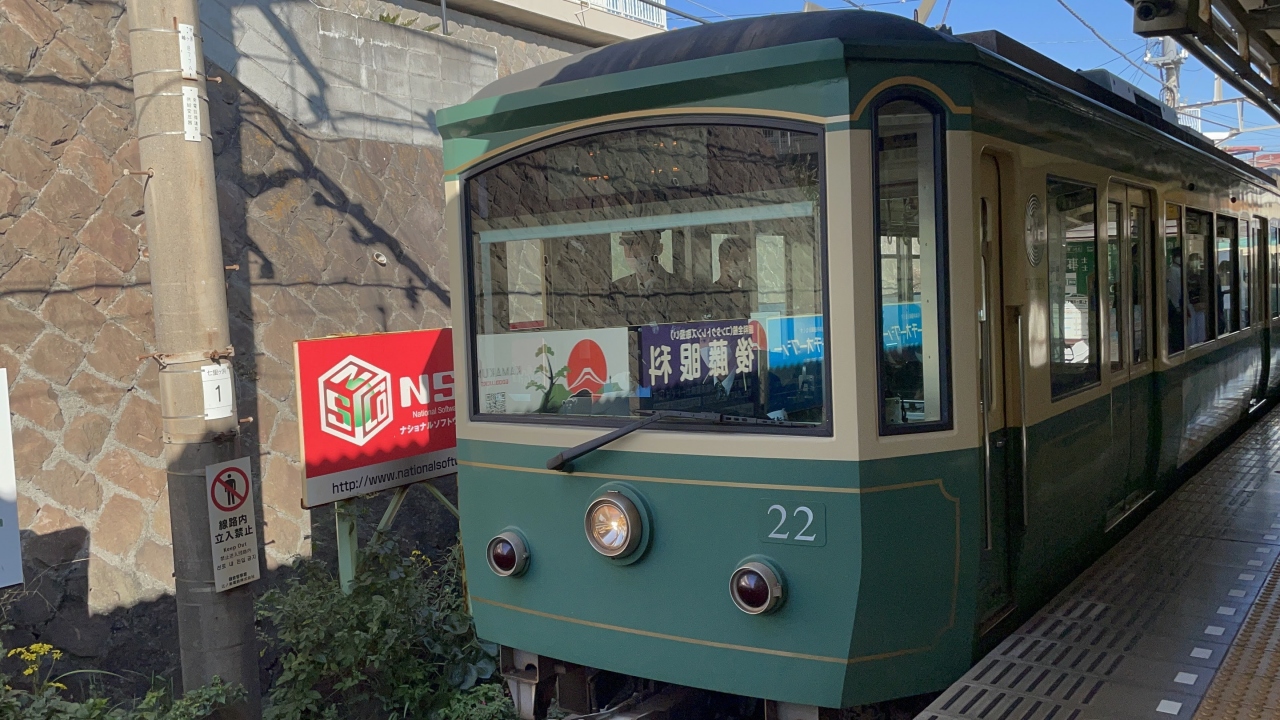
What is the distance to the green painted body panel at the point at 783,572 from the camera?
326 centimetres

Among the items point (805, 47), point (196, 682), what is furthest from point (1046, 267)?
point (196, 682)

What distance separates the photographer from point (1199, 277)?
6.73 meters

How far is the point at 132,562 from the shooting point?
17.0 feet

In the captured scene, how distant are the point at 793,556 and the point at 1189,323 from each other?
13.8 ft

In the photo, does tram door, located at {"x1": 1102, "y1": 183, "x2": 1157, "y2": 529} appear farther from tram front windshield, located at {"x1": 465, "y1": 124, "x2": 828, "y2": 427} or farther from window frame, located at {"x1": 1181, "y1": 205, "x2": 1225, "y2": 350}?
tram front windshield, located at {"x1": 465, "y1": 124, "x2": 828, "y2": 427}

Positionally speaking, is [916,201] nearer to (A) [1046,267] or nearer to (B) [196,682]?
(A) [1046,267]

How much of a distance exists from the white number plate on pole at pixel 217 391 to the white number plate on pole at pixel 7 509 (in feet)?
2.27

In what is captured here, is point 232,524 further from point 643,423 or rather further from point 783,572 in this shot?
point 783,572

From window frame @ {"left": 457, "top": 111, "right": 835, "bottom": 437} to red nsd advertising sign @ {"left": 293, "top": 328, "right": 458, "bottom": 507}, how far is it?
0.96 m

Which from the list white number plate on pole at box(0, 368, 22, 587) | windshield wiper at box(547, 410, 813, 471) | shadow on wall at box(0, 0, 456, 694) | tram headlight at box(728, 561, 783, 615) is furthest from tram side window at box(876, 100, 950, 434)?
shadow on wall at box(0, 0, 456, 694)

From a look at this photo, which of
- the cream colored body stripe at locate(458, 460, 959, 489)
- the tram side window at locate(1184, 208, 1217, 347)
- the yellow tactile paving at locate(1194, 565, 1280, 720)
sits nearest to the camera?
the yellow tactile paving at locate(1194, 565, 1280, 720)

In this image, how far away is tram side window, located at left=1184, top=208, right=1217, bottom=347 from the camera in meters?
6.44

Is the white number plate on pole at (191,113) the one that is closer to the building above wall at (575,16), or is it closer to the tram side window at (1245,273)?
the building above wall at (575,16)

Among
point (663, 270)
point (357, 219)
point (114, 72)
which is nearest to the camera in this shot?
point (663, 270)
